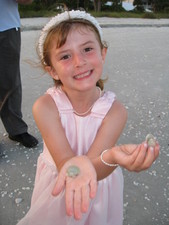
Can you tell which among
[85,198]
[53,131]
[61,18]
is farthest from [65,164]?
[61,18]

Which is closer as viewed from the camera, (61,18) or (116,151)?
(116,151)

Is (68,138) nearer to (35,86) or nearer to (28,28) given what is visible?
(35,86)

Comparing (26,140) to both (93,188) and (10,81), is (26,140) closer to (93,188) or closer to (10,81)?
(10,81)

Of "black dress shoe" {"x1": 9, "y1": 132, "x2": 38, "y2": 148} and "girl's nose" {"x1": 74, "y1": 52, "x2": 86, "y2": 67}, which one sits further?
"black dress shoe" {"x1": 9, "y1": 132, "x2": 38, "y2": 148}

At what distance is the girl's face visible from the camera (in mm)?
1386

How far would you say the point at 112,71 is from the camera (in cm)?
473

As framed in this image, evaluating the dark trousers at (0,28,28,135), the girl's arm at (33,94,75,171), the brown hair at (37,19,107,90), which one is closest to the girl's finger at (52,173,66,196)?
the girl's arm at (33,94,75,171)

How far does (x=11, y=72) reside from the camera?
2293 millimetres

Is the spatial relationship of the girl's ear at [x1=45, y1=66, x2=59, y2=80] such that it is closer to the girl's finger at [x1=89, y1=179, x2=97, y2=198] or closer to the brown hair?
the brown hair

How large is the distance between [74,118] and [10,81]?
1.02 m

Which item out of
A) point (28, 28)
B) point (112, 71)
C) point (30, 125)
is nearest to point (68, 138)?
point (30, 125)

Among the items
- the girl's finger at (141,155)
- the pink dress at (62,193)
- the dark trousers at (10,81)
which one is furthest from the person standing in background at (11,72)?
the girl's finger at (141,155)

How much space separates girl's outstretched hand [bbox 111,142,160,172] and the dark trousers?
147cm

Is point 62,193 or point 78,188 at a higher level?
point 78,188
